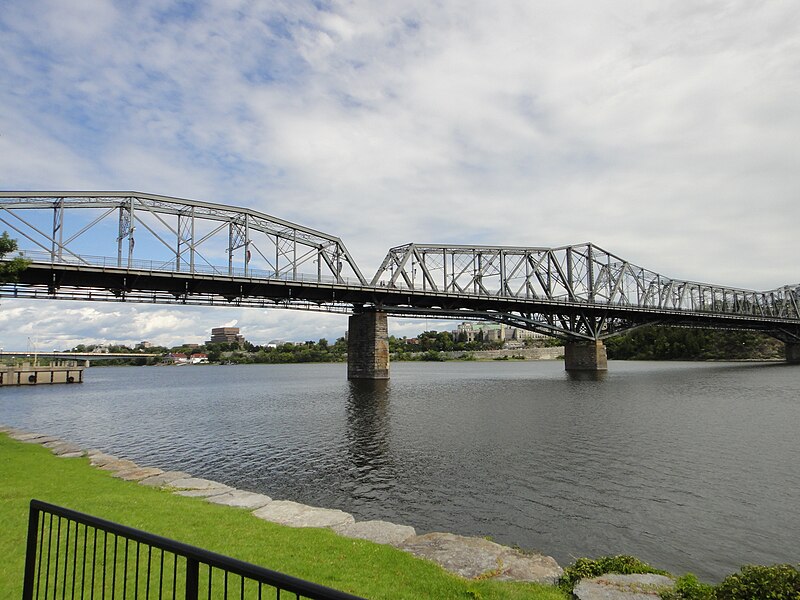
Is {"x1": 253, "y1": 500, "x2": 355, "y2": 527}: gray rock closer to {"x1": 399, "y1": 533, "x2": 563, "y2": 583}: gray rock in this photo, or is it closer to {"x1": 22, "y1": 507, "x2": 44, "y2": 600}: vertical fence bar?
{"x1": 399, "y1": 533, "x2": 563, "y2": 583}: gray rock

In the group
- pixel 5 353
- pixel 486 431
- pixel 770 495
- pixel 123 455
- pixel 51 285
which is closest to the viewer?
pixel 770 495

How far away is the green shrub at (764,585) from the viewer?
7.66 metres

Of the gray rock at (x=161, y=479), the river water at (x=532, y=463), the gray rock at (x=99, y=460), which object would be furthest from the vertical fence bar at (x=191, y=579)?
the gray rock at (x=99, y=460)

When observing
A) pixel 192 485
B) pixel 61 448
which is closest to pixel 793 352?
pixel 192 485

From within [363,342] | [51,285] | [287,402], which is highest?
[51,285]

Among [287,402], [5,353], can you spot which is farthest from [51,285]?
[5,353]

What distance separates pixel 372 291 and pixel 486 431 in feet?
161

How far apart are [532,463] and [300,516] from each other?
12.8 meters

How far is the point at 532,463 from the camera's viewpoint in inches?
922

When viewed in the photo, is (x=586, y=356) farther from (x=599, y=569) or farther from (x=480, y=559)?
(x=480, y=559)

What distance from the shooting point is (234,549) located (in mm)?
10602

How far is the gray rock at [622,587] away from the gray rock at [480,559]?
0.84m

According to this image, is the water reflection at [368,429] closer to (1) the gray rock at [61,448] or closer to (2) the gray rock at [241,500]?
(2) the gray rock at [241,500]

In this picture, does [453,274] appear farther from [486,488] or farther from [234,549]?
[234,549]
